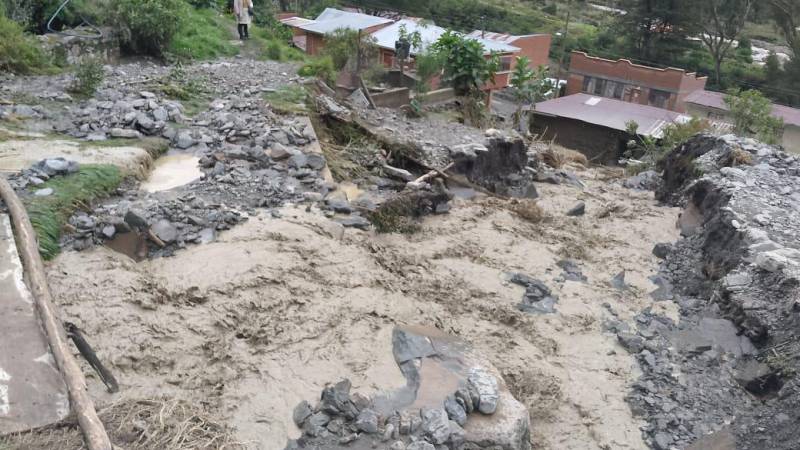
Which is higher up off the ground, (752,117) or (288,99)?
(288,99)

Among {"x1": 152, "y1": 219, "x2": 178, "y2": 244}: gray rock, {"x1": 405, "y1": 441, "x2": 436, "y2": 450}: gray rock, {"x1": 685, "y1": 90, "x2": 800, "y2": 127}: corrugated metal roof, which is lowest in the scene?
{"x1": 685, "y1": 90, "x2": 800, "y2": 127}: corrugated metal roof

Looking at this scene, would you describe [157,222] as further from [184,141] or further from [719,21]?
[719,21]

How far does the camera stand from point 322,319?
585 cm

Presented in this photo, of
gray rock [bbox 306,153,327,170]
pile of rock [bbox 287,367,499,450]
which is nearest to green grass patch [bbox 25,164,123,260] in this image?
gray rock [bbox 306,153,327,170]

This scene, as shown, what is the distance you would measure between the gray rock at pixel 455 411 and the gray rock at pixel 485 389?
6.8 inches

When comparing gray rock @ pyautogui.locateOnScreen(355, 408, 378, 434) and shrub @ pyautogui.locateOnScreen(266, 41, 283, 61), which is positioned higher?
shrub @ pyautogui.locateOnScreen(266, 41, 283, 61)

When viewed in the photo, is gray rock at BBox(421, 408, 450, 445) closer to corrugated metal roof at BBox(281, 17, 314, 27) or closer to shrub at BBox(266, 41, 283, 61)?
shrub at BBox(266, 41, 283, 61)

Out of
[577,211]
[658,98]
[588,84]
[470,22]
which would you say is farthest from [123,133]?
[470,22]

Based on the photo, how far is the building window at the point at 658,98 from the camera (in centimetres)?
2438

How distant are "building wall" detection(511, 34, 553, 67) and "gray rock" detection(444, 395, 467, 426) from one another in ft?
76.0

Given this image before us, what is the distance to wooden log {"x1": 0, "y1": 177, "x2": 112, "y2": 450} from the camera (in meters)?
3.60

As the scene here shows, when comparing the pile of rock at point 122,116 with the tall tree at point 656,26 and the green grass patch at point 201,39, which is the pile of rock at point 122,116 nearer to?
the green grass patch at point 201,39

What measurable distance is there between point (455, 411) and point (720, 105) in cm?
1994

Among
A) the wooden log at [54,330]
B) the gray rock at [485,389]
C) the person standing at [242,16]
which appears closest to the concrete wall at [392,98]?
the person standing at [242,16]
